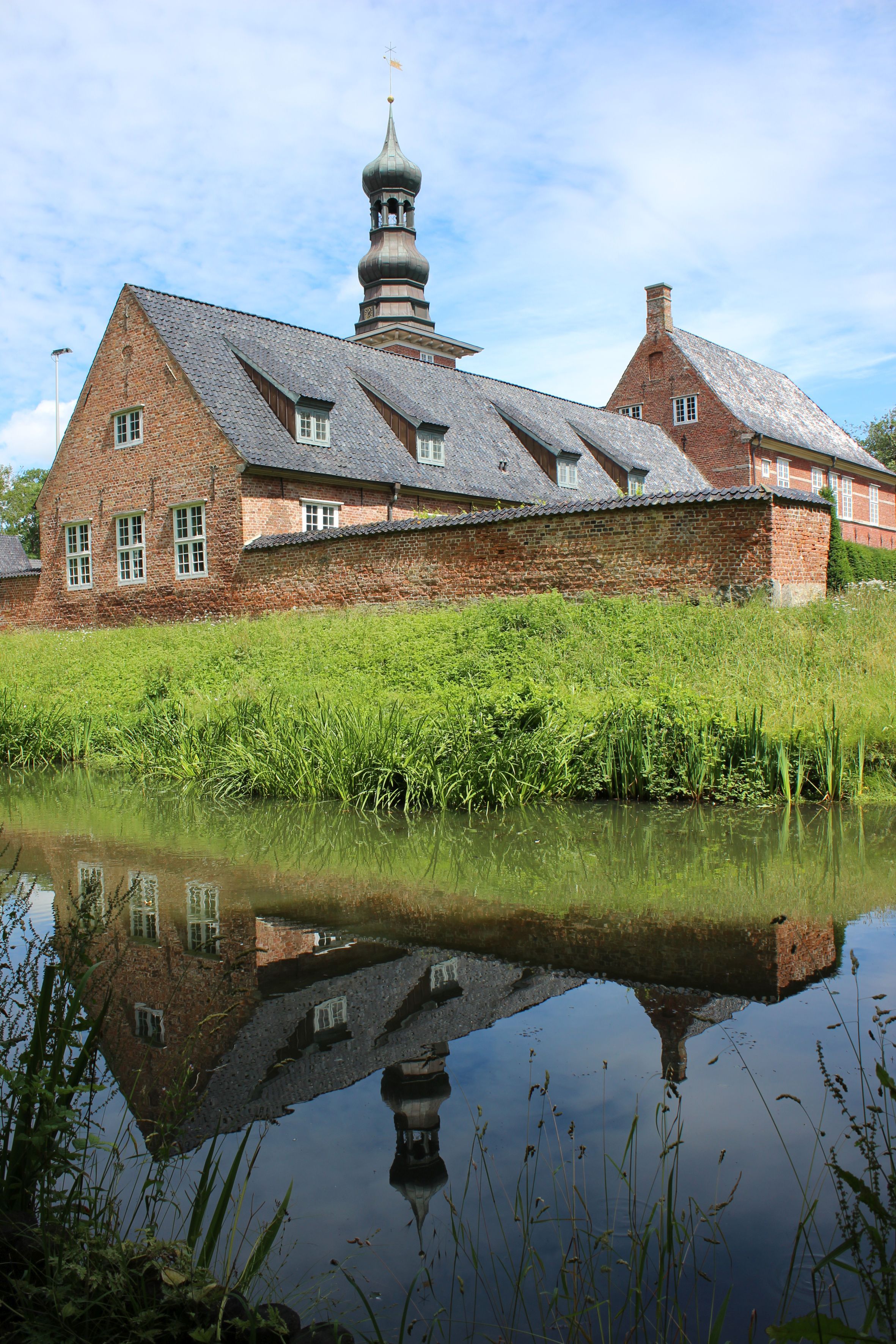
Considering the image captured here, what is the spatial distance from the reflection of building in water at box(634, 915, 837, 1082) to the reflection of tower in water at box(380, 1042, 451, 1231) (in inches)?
32.8

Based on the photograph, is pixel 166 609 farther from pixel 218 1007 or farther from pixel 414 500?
pixel 218 1007

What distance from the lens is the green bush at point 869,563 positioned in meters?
29.5

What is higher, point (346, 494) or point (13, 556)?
point (13, 556)

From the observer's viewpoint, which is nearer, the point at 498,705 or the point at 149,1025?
the point at 149,1025

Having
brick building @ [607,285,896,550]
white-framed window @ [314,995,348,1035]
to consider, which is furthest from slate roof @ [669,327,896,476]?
white-framed window @ [314,995,348,1035]

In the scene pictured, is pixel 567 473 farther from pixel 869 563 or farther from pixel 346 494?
pixel 869 563

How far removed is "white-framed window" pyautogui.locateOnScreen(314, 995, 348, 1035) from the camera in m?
4.27

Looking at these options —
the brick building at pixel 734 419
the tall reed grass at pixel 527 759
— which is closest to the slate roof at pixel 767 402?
the brick building at pixel 734 419

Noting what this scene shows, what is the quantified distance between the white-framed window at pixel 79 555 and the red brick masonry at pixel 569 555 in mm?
6470

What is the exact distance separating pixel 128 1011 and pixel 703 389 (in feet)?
126

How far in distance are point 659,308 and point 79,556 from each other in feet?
82.2

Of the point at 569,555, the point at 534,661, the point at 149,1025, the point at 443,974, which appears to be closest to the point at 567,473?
the point at 569,555

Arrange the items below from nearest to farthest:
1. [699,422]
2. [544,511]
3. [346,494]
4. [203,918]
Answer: [203,918]
[544,511]
[346,494]
[699,422]

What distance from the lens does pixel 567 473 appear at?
99.3 ft
